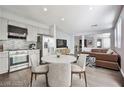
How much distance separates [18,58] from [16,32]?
1.14m

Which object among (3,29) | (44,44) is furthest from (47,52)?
(3,29)

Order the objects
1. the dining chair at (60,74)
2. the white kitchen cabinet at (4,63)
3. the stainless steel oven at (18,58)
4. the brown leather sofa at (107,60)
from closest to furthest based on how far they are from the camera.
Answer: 1. the dining chair at (60,74)
2. the white kitchen cabinet at (4,63)
3. the stainless steel oven at (18,58)
4. the brown leather sofa at (107,60)

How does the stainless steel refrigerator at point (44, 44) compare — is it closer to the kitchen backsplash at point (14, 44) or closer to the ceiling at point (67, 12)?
the kitchen backsplash at point (14, 44)

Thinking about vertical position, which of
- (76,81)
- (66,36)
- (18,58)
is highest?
(66,36)

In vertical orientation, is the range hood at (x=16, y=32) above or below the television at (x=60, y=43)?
above

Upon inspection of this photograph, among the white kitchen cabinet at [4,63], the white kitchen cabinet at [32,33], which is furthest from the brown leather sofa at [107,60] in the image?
the white kitchen cabinet at [4,63]

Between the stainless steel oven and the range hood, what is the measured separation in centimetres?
73

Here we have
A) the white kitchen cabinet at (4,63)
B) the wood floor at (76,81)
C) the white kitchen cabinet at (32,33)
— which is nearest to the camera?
the wood floor at (76,81)

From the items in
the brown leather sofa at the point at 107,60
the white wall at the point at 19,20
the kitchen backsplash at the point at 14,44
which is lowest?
the brown leather sofa at the point at 107,60

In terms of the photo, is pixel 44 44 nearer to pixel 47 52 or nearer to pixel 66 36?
pixel 47 52

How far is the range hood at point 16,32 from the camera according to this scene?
12.8 feet

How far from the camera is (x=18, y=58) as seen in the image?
152 inches

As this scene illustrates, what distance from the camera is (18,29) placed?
4246 mm
